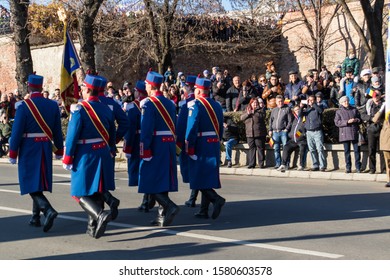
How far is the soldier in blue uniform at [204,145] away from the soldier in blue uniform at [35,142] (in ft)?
6.32

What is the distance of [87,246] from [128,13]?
22235mm

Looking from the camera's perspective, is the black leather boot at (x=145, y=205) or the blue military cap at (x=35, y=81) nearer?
the blue military cap at (x=35, y=81)

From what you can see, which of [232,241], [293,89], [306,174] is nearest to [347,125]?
[306,174]

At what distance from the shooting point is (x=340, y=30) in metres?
34.7

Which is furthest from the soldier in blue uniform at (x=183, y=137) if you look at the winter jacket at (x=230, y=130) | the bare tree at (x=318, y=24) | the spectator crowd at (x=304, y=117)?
the bare tree at (x=318, y=24)

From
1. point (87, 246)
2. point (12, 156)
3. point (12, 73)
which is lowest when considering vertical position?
point (87, 246)

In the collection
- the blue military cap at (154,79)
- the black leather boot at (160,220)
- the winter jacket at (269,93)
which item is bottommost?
the black leather boot at (160,220)

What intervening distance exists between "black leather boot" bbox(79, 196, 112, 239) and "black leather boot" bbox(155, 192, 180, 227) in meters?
0.91

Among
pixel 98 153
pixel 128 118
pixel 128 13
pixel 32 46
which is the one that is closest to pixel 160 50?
pixel 128 13

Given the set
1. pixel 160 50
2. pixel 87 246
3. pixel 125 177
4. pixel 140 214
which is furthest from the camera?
pixel 160 50

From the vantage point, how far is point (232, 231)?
33.5 feet

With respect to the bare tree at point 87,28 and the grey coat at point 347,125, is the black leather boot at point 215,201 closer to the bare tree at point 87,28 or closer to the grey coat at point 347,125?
the grey coat at point 347,125

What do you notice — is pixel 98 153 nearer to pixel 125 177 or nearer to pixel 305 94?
pixel 125 177

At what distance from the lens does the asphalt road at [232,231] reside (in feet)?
28.9
